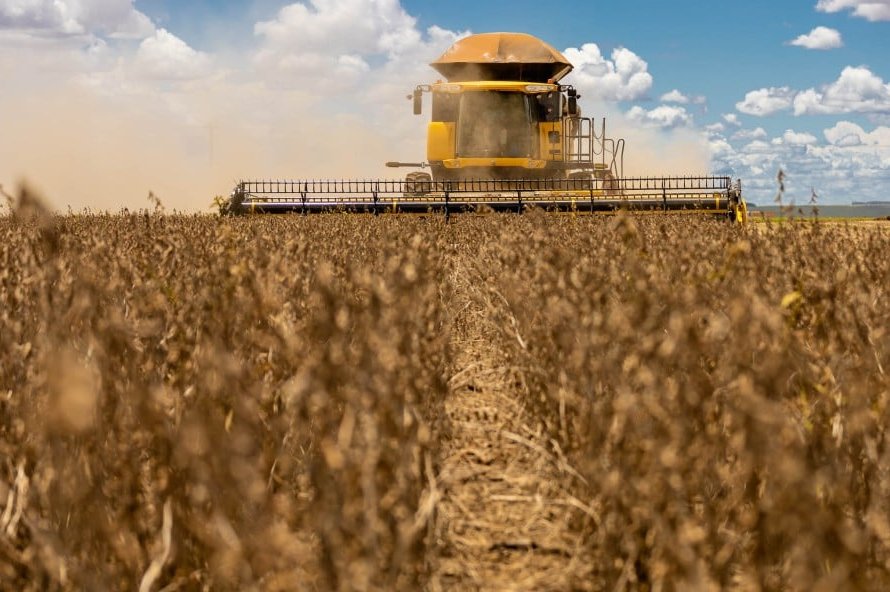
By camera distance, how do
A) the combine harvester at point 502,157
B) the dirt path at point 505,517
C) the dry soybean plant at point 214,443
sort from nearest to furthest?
the dry soybean plant at point 214,443, the dirt path at point 505,517, the combine harvester at point 502,157

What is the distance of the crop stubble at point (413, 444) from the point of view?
177 centimetres

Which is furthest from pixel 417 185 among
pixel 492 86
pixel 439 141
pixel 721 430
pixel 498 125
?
pixel 721 430

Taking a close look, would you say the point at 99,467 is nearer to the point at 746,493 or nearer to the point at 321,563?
the point at 321,563

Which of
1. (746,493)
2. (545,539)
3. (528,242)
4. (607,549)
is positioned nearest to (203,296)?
(545,539)

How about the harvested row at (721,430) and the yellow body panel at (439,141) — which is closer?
the harvested row at (721,430)

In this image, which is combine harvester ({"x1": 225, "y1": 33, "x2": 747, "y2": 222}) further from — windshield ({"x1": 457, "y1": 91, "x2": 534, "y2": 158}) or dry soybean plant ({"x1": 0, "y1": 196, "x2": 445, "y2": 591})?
dry soybean plant ({"x1": 0, "y1": 196, "x2": 445, "y2": 591})

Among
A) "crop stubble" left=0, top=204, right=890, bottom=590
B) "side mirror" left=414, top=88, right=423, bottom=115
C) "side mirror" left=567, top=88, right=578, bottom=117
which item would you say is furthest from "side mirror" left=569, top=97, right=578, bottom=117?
"crop stubble" left=0, top=204, right=890, bottom=590

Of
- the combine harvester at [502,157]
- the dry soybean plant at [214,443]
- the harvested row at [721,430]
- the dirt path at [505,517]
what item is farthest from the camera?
the combine harvester at [502,157]

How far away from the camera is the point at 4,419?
300cm

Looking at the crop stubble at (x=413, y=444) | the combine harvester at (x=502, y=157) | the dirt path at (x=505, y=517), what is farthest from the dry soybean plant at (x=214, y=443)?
the combine harvester at (x=502, y=157)

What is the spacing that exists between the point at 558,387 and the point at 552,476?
11.7 inches

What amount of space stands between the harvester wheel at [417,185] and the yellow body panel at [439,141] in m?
0.36

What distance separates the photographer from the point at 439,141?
15.9m

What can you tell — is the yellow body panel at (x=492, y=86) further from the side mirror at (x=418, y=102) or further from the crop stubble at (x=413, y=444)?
the crop stubble at (x=413, y=444)
